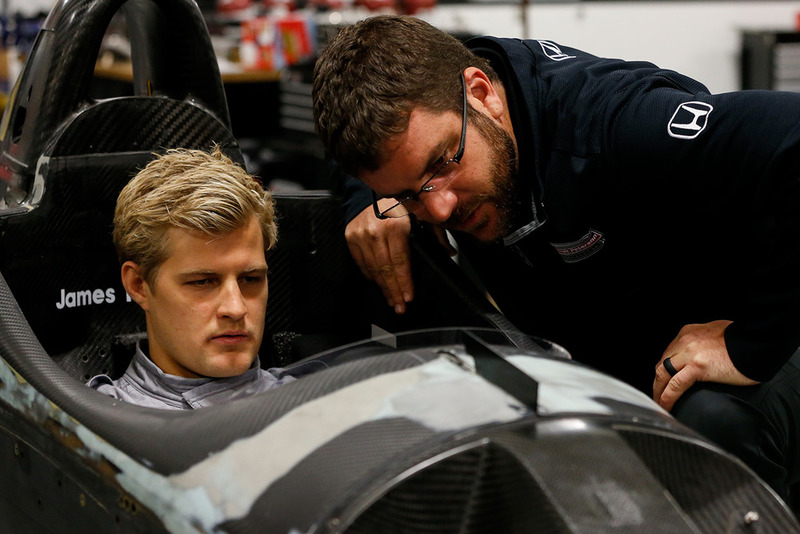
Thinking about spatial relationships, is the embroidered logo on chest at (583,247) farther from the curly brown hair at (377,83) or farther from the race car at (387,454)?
the race car at (387,454)

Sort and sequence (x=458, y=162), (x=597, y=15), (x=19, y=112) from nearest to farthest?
(x=458, y=162) → (x=19, y=112) → (x=597, y=15)

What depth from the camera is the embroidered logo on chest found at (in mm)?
1430

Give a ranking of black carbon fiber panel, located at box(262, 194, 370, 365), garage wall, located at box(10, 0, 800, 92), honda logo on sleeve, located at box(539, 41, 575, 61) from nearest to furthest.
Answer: honda logo on sleeve, located at box(539, 41, 575, 61)
black carbon fiber panel, located at box(262, 194, 370, 365)
garage wall, located at box(10, 0, 800, 92)

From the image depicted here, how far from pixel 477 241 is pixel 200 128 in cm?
52

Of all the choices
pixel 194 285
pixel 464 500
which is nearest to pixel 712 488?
pixel 464 500

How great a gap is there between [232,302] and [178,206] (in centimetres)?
15

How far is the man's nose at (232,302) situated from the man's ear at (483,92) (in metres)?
0.46

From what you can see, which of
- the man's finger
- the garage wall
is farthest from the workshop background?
the man's finger

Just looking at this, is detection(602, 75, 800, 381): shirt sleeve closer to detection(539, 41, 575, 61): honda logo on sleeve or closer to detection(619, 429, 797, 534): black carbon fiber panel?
detection(539, 41, 575, 61): honda logo on sleeve

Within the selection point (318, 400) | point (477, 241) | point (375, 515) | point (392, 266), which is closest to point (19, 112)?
point (392, 266)

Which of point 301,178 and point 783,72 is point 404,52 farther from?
point 783,72

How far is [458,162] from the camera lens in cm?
135

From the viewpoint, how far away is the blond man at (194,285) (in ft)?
4.17

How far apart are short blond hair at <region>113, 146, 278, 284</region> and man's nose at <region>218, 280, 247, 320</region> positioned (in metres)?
0.07
